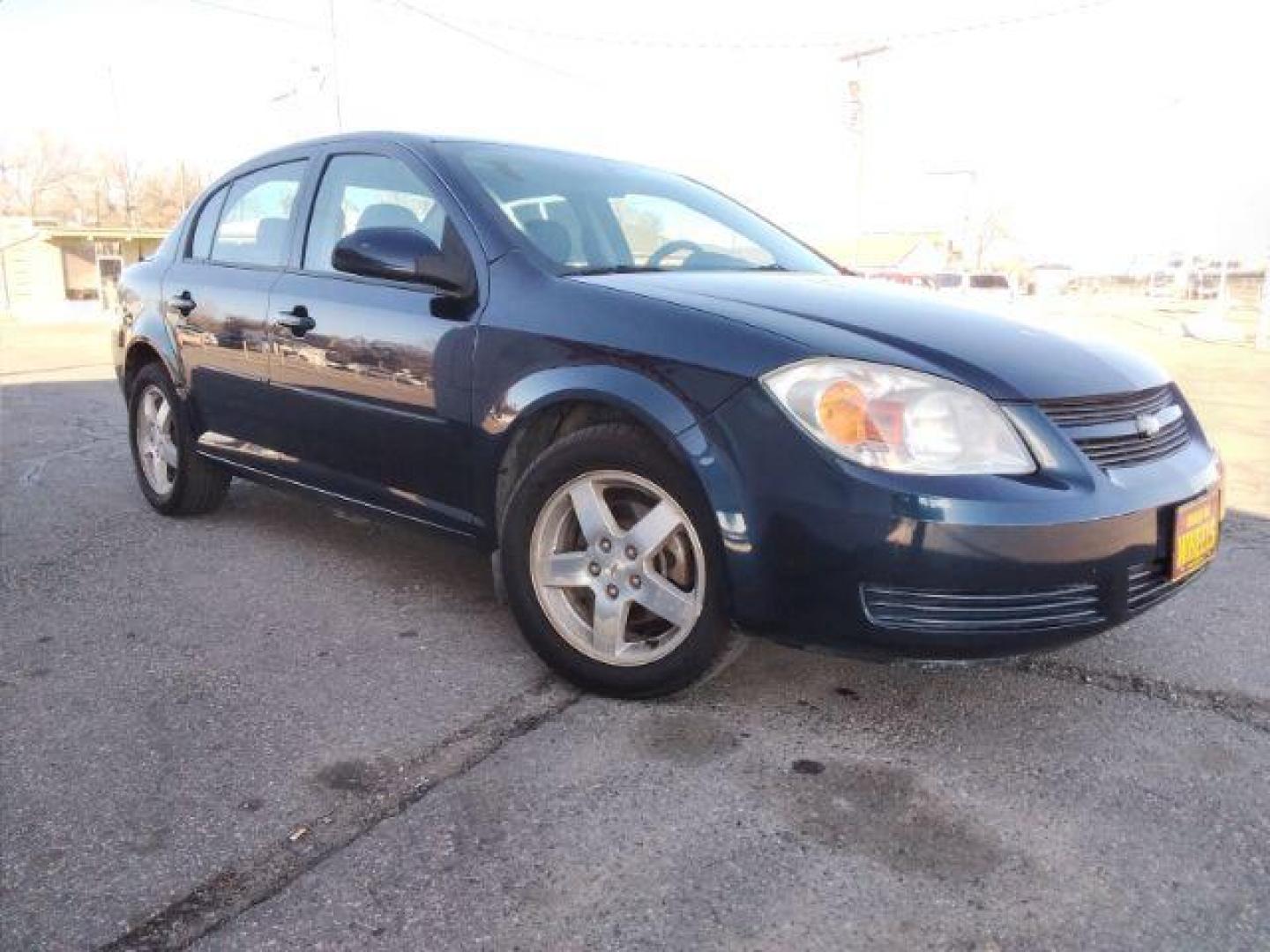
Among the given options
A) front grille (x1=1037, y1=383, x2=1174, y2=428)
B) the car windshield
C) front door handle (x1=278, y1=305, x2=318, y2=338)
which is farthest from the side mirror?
front grille (x1=1037, y1=383, x2=1174, y2=428)

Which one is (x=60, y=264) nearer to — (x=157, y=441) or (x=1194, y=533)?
(x=157, y=441)

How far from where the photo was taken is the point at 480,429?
9.53ft

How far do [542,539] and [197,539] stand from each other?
87.5 inches

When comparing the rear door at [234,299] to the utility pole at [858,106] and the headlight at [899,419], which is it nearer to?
the headlight at [899,419]

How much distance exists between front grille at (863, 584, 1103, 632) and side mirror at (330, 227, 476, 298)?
1494mm

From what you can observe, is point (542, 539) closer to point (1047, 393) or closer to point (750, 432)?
point (750, 432)

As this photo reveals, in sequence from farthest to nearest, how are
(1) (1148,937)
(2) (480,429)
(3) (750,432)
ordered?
(2) (480,429) < (3) (750,432) < (1) (1148,937)

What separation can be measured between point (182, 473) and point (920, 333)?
331cm

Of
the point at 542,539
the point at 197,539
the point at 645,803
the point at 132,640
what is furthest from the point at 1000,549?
the point at 197,539

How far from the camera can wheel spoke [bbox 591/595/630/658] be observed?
8.63 ft

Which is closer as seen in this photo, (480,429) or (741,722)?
(741,722)

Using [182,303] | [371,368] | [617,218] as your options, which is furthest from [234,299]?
[617,218]

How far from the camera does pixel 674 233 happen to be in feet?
11.6

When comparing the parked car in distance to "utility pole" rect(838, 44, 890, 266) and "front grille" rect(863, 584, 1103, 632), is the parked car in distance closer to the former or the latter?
"utility pole" rect(838, 44, 890, 266)
